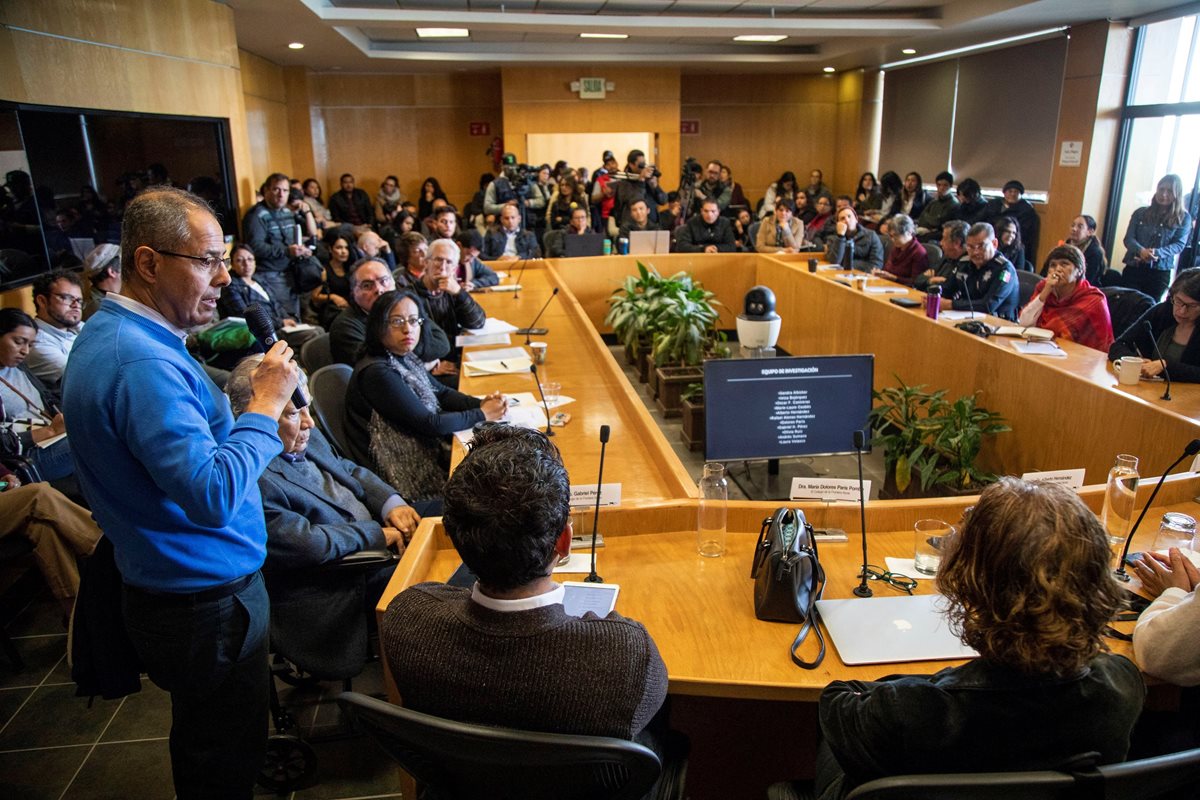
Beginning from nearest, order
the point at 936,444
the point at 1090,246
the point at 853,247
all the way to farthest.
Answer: the point at 936,444 < the point at 1090,246 < the point at 853,247

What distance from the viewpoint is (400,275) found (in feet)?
14.6

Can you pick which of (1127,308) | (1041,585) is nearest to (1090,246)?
(1127,308)

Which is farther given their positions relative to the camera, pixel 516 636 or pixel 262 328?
pixel 262 328

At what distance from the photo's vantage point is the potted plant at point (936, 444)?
338 cm

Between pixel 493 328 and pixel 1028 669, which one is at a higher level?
pixel 1028 669

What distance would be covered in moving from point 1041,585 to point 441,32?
8.70 m

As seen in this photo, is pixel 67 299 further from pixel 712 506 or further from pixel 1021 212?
pixel 1021 212

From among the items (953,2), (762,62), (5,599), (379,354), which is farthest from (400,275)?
(762,62)

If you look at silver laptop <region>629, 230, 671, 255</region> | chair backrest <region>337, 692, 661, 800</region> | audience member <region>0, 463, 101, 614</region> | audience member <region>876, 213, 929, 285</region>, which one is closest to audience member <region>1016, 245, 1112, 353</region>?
audience member <region>876, 213, 929, 285</region>

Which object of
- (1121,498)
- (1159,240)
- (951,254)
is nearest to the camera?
(1121,498)

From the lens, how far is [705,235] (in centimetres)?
746

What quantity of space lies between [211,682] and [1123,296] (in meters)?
4.50

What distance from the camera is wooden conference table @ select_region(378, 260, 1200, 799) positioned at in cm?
153

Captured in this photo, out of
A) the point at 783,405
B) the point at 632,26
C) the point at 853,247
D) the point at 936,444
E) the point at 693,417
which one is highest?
the point at 632,26
